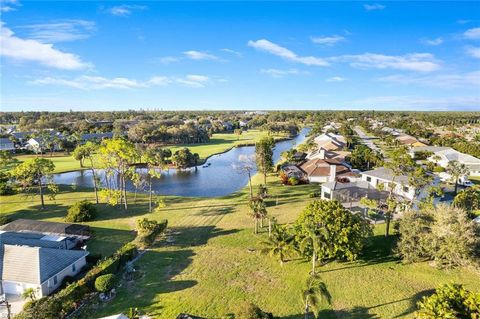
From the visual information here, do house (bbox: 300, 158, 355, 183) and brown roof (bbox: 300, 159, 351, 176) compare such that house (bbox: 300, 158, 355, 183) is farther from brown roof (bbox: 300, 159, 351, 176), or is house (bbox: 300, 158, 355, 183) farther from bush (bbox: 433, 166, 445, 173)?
bush (bbox: 433, 166, 445, 173)

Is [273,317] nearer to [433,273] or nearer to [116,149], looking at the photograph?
[433,273]

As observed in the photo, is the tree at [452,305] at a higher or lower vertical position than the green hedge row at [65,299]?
higher

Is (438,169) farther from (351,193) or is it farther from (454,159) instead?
(351,193)

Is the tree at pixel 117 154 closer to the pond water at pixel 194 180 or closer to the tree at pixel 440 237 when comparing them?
the pond water at pixel 194 180

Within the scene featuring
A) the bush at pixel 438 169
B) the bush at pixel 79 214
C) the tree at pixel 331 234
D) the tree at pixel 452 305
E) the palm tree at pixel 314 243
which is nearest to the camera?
the tree at pixel 452 305

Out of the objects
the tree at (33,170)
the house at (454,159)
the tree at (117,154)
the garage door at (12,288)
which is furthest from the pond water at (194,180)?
the house at (454,159)

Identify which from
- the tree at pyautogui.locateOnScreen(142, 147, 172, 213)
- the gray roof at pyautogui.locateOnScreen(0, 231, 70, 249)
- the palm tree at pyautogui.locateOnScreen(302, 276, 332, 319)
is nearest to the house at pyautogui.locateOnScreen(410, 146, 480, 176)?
the palm tree at pyautogui.locateOnScreen(302, 276, 332, 319)

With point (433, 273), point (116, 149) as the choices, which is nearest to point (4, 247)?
point (116, 149)
